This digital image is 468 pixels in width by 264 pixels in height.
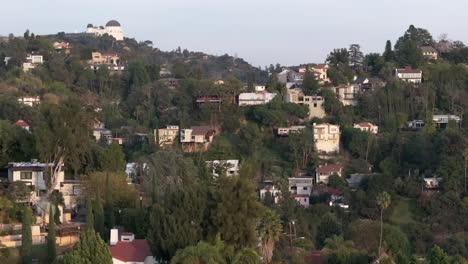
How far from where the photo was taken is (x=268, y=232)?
71.4ft

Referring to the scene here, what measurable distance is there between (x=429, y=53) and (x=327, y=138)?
40.5 ft

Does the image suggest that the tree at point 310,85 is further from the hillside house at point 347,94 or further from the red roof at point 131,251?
the red roof at point 131,251

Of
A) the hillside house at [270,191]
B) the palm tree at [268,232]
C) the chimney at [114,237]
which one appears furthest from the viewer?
the hillside house at [270,191]

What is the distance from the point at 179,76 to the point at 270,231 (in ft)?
100.0

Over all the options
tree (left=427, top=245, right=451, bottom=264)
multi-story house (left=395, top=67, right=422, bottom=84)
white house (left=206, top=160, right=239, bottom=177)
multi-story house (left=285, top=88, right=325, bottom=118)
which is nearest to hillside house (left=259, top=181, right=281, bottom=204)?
white house (left=206, top=160, right=239, bottom=177)

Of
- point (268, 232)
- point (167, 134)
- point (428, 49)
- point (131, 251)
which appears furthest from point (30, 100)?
point (268, 232)

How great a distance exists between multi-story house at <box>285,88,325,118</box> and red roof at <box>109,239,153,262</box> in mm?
23537

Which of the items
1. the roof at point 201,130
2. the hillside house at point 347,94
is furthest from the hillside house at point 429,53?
the roof at point 201,130

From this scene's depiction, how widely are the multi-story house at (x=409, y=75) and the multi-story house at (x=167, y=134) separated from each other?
450 inches

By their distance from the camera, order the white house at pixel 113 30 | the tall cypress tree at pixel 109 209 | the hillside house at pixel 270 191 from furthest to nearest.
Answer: the white house at pixel 113 30 < the hillside house at pixel 270 191 < the tall cypress tree at pixel 109 209

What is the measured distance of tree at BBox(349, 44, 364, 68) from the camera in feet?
168

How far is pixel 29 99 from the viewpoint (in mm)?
43188

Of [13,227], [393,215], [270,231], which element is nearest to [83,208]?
[13,227]

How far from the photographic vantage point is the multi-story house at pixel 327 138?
41.0m
